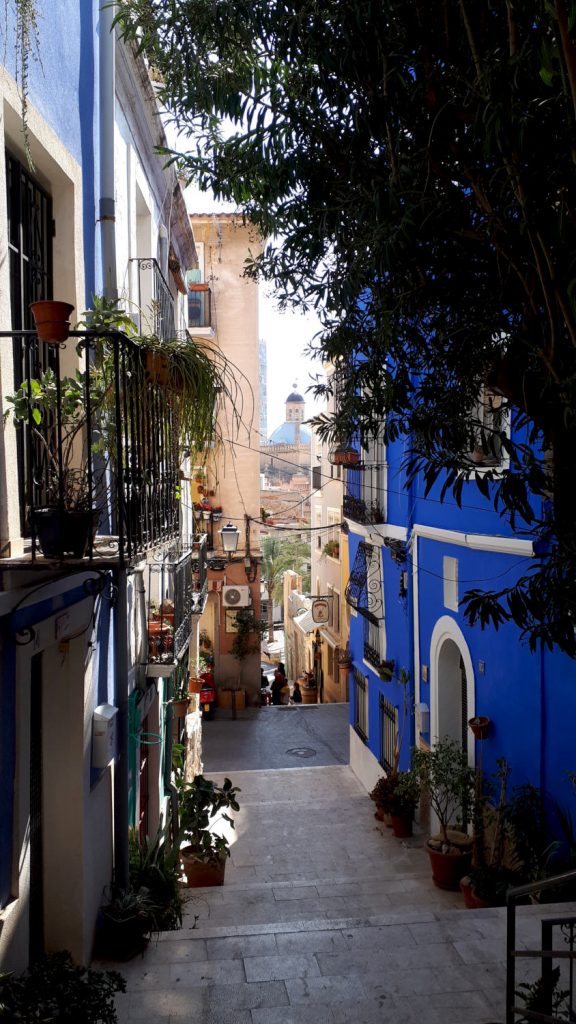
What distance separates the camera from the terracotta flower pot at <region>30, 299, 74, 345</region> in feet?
13.1

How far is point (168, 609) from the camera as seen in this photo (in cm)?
1031

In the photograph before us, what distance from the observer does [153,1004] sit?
5.12 meters

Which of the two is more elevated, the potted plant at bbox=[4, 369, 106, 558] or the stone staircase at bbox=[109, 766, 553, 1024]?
the potted plant at bbox=[4, 369, 106, 558]

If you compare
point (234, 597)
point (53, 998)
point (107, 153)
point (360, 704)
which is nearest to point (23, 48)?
point (107, 153)

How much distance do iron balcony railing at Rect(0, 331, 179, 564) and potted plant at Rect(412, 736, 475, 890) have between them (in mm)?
4676

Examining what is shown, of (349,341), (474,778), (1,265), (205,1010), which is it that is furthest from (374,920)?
(1,265)

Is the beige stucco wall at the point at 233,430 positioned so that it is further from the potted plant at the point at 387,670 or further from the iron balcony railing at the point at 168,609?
the iron balcony railing at the point at 168,609

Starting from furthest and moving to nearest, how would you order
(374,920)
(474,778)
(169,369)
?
(474,778), (374,920), (169,369)

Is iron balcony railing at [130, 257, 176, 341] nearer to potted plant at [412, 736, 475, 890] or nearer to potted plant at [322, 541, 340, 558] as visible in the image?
potted plant at [412, 736, 475, 890]

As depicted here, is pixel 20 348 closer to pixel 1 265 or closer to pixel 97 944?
pixel 1 265

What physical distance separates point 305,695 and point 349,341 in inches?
857

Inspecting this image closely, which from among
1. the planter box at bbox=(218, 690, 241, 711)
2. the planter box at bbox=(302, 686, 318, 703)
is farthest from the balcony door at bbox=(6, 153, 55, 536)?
the planter box at bbox=(302, 686, 318, 703)

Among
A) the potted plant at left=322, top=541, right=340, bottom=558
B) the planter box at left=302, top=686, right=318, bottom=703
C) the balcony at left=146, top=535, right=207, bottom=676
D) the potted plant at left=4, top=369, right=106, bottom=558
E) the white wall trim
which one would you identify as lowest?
the planter box at left=302, top=686, right=318, bottom=703

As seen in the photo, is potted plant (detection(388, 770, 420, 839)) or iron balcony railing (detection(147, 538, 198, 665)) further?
potted plant (detection(388, 770, 420, 839))
